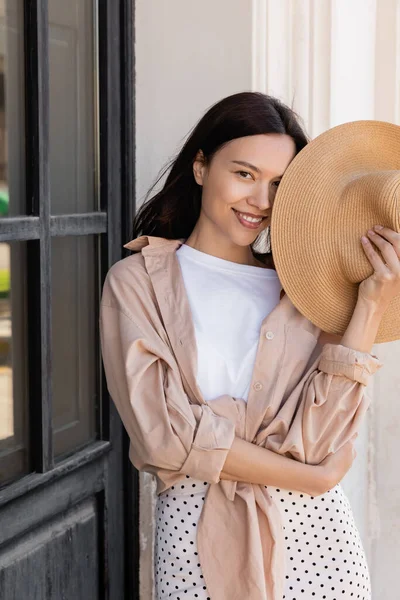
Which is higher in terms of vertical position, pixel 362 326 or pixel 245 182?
pixel 245 182

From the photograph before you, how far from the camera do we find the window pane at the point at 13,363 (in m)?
2.01

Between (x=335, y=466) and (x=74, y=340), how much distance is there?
800 mm

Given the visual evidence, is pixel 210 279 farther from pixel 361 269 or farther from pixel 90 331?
pixel 90 331

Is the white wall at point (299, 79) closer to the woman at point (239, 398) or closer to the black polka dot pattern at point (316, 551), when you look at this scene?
the woman at point (239, 398)

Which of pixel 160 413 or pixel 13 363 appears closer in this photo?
pixel 160 413

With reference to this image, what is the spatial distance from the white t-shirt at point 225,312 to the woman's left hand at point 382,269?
0.24 meters

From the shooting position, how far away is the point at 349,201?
1839mm

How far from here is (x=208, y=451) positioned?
5.57ft

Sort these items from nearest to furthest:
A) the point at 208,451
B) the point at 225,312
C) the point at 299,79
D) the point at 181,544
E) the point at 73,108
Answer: the point at 208,451 → the point at 181,544 → the point at 225,312 → the point at 73,108 → the point at 299,79

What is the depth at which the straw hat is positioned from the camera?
1829 millimetres

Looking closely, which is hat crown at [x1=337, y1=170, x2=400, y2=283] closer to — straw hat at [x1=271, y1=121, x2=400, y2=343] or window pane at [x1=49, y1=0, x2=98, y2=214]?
straw hat at [x1=271, y1=121, x2=400, y2=343]

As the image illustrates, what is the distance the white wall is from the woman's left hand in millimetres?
892

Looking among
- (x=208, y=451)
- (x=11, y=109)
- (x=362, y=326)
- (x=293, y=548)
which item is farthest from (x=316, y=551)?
(x=11, y=109)

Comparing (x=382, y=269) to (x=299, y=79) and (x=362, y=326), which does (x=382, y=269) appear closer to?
(x=362, y=326)
